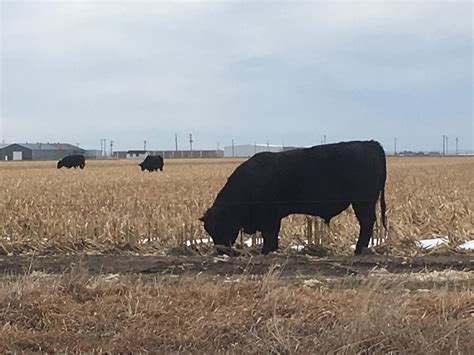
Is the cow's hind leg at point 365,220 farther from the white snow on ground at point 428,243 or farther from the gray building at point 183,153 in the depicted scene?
the gray building at point 183,153

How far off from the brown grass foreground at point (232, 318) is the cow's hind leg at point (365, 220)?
4.28 meters

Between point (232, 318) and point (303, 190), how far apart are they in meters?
6.11

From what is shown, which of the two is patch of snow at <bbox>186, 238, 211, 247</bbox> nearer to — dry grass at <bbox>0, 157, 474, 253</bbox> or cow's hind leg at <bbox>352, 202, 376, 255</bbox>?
dry grass at <bbox>0, 157, 474, 253</bbox>

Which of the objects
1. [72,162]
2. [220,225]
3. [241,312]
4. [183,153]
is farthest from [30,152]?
[241,312]

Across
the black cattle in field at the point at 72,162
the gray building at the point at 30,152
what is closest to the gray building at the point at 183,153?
the gray building at the point at 30,152

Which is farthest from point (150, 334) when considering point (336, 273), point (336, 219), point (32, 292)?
point (336, 219)

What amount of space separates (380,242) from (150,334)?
23.4 ft

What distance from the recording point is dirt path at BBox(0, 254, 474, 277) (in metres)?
9.50

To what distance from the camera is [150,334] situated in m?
6.09

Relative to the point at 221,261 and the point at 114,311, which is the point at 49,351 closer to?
the point at 114,311

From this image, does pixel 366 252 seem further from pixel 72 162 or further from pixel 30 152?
pixel 30 152

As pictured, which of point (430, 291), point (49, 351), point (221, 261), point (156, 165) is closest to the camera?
point (49, 351)

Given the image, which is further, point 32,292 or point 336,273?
point 336,273

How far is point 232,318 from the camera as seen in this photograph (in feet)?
20.9
